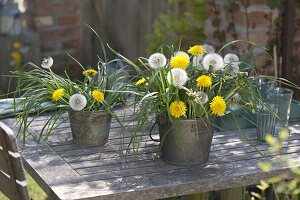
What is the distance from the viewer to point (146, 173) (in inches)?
99.3

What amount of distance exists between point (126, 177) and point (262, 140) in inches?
23.8

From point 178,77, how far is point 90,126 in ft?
1.38

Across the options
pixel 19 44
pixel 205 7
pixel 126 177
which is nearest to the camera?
pixel 126 177

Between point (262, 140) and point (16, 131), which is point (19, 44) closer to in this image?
point (16, 131)

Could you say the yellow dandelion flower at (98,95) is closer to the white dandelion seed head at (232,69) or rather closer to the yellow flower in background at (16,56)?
the white dandelion seed head at (232,69)

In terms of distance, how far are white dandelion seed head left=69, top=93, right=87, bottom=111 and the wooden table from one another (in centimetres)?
17

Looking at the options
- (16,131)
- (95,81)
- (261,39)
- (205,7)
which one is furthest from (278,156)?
(205,7)

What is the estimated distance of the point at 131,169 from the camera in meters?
2.56

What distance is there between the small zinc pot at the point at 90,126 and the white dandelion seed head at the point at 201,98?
397mm

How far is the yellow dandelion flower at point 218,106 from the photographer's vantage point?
2520mm

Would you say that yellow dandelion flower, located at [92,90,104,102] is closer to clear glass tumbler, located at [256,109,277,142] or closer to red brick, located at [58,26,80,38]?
clear glass tumbler, located at [256,109,277,142]

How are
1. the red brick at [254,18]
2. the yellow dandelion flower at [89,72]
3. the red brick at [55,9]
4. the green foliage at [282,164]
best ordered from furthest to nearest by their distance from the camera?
the red brick at [55,9], the red brick at [254,18], the yellow dandelion flower at [89,72], the green foliage at [282,164]

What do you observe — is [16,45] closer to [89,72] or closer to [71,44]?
[71,44]

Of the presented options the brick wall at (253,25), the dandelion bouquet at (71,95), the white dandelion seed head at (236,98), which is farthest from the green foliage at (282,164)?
the brick wall at (253,25)
